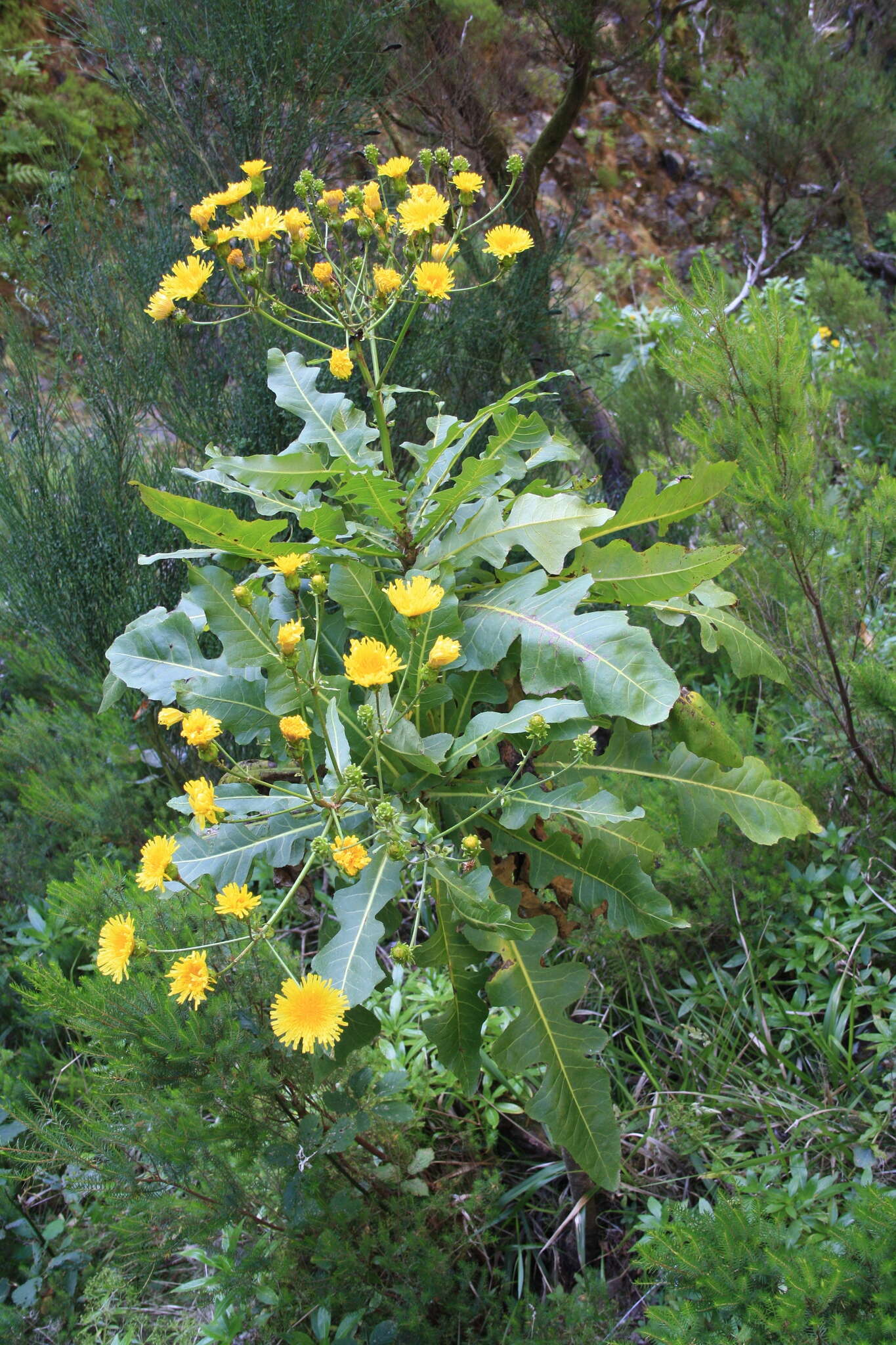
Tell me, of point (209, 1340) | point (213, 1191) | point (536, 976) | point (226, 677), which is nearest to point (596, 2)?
point (226, 677)

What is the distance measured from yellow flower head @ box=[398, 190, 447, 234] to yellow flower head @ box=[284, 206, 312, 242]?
0.44 feet

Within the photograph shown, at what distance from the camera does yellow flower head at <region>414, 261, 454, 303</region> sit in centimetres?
120

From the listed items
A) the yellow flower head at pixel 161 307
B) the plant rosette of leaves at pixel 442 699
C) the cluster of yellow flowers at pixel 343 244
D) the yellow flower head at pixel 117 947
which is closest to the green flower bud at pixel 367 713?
the plant rosette of leaves at pixel 442 699

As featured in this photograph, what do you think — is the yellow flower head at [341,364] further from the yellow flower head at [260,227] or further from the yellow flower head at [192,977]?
the yellow flower head at [192,977]

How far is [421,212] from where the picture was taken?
1.20 metres

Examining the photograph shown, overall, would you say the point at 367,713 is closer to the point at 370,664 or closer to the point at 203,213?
the point at 370,664

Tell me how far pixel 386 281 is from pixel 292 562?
1.60 ft

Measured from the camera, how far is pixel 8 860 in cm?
258

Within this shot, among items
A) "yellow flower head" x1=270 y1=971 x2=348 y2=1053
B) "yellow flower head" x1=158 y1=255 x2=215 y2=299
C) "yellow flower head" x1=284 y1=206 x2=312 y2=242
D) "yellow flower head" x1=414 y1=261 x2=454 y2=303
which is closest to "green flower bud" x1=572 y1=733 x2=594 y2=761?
"yellow flower head" x1=270 y1=971 x2=348 y2=1053

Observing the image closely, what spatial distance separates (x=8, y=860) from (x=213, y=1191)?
159 centimetres

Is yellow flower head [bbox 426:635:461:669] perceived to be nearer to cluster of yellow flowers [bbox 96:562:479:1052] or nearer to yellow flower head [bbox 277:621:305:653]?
cluster of yellow flowers [bbox 96:562:479:1052]

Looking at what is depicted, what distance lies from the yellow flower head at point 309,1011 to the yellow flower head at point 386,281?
947 millimetres

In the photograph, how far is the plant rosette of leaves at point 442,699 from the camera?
982 mm

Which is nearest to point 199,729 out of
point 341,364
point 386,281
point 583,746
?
point 583,746
